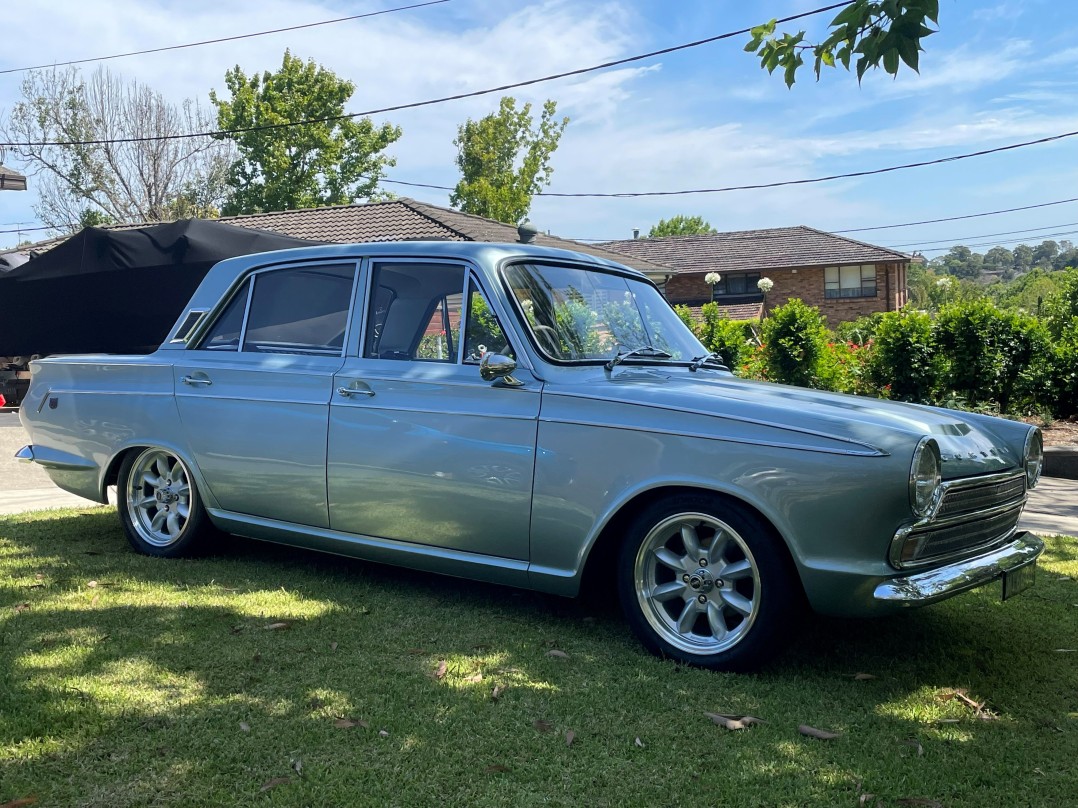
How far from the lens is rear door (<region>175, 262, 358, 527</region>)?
471 cm

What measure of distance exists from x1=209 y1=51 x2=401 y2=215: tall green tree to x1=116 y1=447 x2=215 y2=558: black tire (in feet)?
116

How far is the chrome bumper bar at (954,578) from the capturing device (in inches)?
130

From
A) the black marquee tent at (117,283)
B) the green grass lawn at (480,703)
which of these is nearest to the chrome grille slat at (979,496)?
the green grass lawn at (480,703)

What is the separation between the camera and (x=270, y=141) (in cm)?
3894

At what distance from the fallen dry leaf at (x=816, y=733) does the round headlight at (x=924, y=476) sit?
2.69 ft

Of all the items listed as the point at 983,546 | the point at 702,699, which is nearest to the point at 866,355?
the point at 983,546

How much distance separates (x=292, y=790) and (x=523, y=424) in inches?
71.3

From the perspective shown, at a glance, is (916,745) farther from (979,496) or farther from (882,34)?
(882,34)

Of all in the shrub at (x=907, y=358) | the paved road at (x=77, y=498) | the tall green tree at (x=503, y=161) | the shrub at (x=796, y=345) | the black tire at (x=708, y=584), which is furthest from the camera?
the tall green tree at (x=503, y=161)

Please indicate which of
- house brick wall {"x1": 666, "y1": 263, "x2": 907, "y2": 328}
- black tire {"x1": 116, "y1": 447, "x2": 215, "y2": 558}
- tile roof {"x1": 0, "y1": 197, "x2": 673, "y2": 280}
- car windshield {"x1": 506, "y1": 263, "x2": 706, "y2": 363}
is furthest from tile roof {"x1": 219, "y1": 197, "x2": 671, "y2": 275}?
house brick wall {"x1": 666, "y1": 263, "x2": 907, "y2": 328}

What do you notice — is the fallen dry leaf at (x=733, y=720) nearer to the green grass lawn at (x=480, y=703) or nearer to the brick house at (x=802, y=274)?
the green grass lawn at (x=480, y=703)

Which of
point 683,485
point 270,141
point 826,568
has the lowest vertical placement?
point 826,568

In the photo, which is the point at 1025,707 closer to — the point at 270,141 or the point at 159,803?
the point at 159,803

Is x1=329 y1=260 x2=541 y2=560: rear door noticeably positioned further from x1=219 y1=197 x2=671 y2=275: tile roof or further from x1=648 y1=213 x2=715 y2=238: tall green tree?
x1=648 y1=213 x2=715 y2=238: tall green tree
